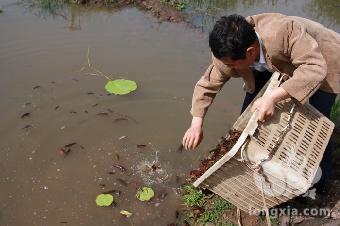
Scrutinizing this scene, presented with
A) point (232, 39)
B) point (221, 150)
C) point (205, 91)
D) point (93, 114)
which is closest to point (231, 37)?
point (232, 39)

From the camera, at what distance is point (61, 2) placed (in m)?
7.37

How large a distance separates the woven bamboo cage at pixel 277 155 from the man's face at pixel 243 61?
21 centimetres

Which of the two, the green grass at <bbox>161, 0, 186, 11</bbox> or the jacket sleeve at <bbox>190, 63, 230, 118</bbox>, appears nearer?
the jacket sleeve at <bbox>190, 63, 230, 118</bbox>

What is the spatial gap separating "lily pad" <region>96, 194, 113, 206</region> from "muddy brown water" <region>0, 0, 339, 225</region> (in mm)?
61

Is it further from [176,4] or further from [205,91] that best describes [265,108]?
[176,4]

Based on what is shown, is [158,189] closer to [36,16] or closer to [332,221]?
[332,221]

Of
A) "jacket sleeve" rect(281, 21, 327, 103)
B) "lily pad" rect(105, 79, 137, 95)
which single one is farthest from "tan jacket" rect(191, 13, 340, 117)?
"lily pad" rect(105, 79, 137, 95)

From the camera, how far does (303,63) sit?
255cm

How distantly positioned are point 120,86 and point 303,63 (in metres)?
2.93

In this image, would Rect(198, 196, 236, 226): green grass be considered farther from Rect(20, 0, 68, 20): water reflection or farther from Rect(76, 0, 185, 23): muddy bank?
Rect(20, 0, 68, 20): water reflection

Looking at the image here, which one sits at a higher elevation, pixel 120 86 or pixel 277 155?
pixel 277 155

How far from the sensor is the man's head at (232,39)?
2359mm

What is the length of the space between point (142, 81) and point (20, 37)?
7.00 feet

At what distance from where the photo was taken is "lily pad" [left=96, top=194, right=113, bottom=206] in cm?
374
